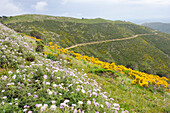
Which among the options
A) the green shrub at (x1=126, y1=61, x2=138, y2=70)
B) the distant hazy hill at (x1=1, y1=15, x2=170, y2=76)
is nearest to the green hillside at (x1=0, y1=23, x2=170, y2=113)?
the distant hazy hill at (x1=1, y1=15, x2=170, y2=76)

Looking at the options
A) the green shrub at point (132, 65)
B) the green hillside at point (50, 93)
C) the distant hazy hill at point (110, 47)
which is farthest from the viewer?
the distant hazy hill at point (110, 47)

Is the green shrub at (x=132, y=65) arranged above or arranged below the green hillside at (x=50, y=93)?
below

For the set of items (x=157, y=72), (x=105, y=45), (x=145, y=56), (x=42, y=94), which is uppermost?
(x=42, y=94)

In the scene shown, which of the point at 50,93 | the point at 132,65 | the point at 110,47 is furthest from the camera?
the point at 110,47

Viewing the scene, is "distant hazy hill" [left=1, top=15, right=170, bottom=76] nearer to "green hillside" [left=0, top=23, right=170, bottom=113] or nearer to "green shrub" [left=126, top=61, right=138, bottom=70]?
"green shrub" [left=126, top=61, right=138, bottom=70]

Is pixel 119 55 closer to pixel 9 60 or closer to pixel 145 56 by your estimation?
pixel 145 56

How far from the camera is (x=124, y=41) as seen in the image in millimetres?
70500

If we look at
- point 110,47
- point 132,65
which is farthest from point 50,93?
point 110,47

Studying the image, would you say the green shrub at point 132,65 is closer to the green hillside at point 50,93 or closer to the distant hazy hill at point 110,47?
the distant hazy hill at point 110,47

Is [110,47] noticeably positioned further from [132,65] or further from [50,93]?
[50,93]

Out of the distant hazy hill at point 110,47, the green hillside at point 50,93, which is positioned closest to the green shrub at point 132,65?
the distant hazy hill at point 110,47

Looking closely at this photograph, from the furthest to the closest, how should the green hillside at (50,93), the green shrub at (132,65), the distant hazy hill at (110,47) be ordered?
1. the distant hazy hill at (110,47)
2. the green shrub at (132,65)
3. the green hillside at (50,93)

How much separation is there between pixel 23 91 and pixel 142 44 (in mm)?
79104

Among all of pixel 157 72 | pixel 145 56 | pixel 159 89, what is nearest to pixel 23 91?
pixel 159 89
